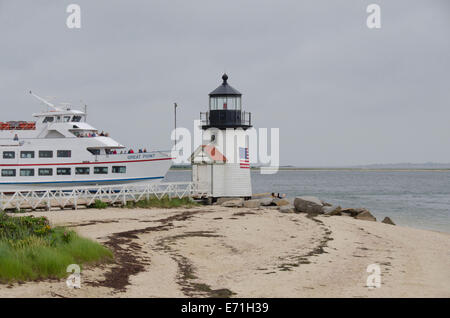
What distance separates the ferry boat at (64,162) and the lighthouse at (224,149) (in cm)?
867

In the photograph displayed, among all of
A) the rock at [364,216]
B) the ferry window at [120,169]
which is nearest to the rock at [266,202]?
the rock at [364,216]

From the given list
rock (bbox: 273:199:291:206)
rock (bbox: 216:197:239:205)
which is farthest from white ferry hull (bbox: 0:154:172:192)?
rock (bbox: 273:199:291:206)

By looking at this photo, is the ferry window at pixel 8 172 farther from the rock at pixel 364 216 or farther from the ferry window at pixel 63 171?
the rock at pixel 364 216

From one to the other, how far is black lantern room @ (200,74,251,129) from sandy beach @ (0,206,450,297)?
711 centimetres

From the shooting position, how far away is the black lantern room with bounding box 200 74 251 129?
2864 cm

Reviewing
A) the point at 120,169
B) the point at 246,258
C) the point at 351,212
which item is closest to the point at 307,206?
the point at 351,212

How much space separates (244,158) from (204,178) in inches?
112

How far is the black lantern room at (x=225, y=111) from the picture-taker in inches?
1128

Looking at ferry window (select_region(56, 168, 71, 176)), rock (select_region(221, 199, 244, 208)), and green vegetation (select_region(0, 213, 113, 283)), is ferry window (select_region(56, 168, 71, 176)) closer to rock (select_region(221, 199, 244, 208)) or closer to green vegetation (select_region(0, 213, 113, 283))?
rock (select_region(221, 199, 244, 208))

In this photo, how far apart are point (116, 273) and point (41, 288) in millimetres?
2161

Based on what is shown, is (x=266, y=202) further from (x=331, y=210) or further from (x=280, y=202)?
(x=331, y=210)

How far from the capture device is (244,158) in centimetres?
2936

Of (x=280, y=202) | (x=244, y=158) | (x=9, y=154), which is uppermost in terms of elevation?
(x=9, y=154)
